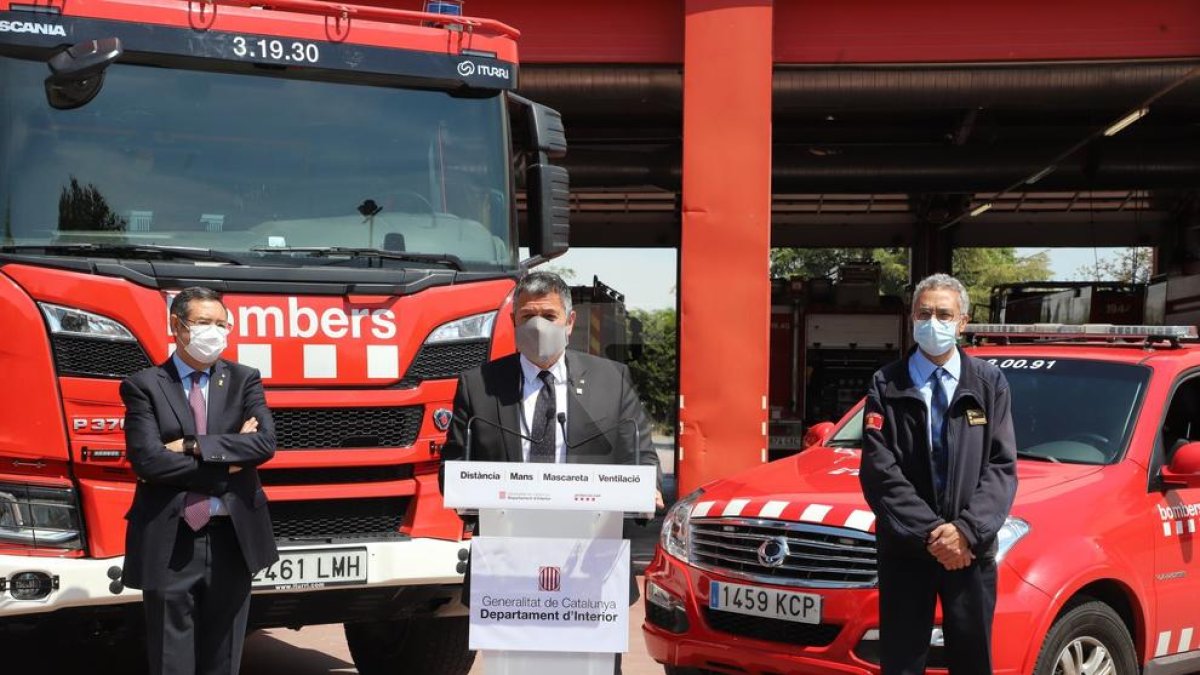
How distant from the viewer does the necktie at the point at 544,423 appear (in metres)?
4.32

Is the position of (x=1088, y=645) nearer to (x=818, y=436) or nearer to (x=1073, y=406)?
(x=1073, y=406)

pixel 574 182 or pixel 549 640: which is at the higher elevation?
pixel 574 182

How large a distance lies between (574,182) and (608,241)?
35.0 ft

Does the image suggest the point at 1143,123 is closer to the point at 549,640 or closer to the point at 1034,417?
the point at 1034,417

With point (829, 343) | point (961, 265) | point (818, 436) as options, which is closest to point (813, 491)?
point (818, 436)

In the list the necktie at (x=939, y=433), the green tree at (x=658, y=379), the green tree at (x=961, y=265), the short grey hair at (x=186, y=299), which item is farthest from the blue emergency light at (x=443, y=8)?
the green tree at (x=961, y=265)

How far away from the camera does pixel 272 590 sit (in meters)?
5.58

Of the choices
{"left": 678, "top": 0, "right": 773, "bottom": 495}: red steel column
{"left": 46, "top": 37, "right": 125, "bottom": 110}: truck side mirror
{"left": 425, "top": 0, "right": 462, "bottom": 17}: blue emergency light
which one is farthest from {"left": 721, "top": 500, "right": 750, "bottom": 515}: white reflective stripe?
{"left": 678, "top": 0, "right": 773, "bottom": 495}: red steel column

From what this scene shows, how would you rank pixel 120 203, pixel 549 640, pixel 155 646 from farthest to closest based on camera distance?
pixel 120 203 → pixel 155 646 → pixel 549 640

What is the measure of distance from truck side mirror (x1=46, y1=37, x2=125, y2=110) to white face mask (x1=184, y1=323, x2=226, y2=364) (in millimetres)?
1471

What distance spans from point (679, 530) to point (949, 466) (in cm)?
164

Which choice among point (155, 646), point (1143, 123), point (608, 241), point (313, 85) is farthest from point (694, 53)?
point (608, 241)

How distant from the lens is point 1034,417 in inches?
249

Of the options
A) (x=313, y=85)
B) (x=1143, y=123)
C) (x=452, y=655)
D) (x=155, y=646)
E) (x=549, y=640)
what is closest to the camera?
(x=549, y=640)
